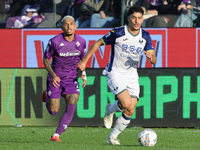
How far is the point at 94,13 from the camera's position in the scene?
16.4 m

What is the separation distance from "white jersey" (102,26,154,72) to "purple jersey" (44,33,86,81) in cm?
87

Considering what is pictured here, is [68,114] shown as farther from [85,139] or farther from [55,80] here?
[85,139]

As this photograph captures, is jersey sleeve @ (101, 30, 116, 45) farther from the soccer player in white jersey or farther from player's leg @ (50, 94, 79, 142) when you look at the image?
player's leg @ (50, 94, 79, 142)

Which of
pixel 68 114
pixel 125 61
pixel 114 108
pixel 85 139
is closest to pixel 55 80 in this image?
pixel 68 114

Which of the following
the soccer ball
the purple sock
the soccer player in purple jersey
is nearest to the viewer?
the soccer ball

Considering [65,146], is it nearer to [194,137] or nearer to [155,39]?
[194,137]

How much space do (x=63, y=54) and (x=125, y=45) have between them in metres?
1.22

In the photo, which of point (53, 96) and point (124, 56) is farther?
point (53, 96)

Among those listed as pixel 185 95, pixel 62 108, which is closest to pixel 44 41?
pixel 62 108

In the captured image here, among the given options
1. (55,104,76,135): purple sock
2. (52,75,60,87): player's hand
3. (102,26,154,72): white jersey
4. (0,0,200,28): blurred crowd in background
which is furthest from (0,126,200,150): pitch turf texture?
(0,0,200,28): blurred crowd in background

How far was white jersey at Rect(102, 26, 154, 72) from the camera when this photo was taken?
8484mm

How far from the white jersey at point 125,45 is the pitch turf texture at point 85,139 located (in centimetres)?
125

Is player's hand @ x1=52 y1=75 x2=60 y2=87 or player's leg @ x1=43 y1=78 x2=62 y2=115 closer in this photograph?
player's hand @ x1=52 y1=75 x2=60 y2=87

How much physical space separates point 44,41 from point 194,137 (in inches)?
298
